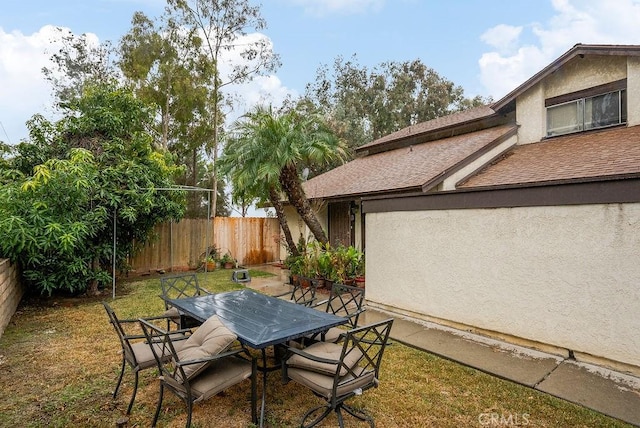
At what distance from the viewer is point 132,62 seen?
19734 mm

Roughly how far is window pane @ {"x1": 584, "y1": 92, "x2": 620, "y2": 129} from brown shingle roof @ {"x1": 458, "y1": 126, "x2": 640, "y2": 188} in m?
0.28

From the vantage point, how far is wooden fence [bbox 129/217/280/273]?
12641 millimetres

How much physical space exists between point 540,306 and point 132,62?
22.6 meters

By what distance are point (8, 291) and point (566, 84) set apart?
42.9 ft

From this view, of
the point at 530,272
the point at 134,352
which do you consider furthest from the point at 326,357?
the point at 530,272

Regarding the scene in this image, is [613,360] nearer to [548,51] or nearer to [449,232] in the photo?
[449,232]

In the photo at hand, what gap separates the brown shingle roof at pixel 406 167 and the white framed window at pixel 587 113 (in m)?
1.00

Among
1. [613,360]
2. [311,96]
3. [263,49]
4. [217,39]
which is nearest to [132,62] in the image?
[217,39]

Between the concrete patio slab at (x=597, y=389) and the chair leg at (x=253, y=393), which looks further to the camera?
the concrete patio slab at (x=597, y=389)

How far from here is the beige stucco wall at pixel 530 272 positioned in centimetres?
446

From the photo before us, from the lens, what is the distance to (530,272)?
5.26m

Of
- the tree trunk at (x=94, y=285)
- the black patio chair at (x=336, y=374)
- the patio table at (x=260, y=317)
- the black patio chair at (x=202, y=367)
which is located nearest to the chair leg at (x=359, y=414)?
the black patio chair at (x=336, y=374)

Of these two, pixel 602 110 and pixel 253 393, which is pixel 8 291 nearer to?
pixel 253 393

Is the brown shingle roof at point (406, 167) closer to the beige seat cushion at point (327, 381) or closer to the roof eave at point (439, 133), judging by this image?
the roof eave at point (439, 133)
